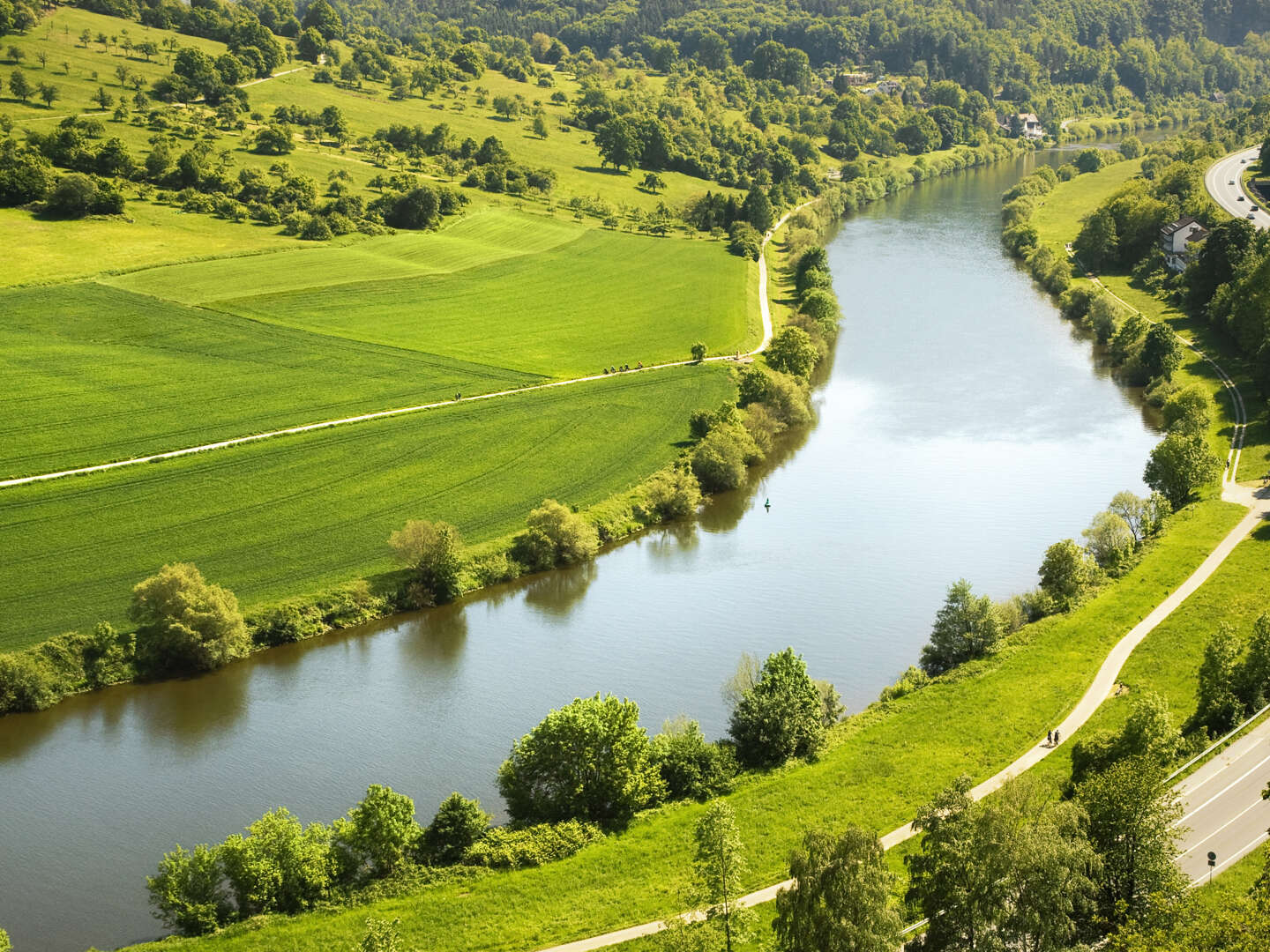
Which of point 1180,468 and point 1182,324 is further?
point 1182,324

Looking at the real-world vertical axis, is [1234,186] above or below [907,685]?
above

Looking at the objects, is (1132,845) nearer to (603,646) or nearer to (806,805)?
(806,805)

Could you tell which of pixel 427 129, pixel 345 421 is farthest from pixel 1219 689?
pixel 427 129

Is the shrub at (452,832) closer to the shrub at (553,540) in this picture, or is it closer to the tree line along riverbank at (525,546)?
the tree line along riverbank at (525,546)

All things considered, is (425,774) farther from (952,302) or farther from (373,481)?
(952,302)

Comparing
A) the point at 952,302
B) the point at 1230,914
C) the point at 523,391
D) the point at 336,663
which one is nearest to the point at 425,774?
the point at 336,663

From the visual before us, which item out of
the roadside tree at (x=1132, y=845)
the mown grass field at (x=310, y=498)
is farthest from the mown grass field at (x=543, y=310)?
the roadside tree at (x=1132, y=845)
